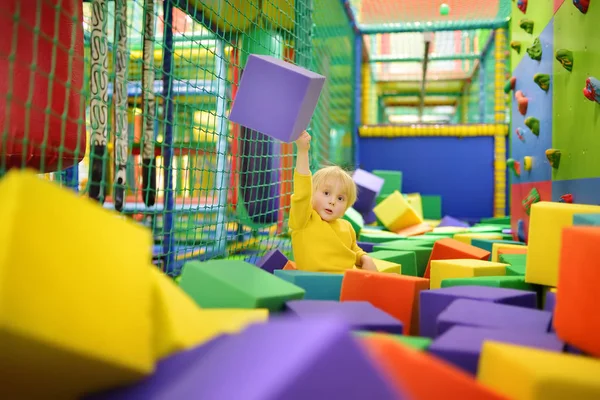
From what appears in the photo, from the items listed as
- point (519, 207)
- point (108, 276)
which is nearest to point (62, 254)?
point (108, 276)

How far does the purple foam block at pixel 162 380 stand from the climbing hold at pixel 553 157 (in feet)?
5.61

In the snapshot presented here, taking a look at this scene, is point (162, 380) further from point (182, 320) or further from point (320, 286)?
point (320, 286)

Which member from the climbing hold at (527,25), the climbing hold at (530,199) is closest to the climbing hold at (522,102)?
the climbing hold at (527,25)

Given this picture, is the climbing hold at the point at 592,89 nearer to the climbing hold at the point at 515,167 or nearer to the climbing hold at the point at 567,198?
the climbing hold at the point at 567,198

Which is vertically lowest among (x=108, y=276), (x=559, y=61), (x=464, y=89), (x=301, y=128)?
(x=108, y=276)

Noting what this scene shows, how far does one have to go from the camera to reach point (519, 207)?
104 inches

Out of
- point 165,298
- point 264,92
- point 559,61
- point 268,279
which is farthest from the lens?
point 559,61

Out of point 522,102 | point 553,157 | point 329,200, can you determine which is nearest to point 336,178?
point 329,200

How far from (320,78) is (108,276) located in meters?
0.90

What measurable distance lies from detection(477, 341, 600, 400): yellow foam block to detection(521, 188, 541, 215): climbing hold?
5.40 feet

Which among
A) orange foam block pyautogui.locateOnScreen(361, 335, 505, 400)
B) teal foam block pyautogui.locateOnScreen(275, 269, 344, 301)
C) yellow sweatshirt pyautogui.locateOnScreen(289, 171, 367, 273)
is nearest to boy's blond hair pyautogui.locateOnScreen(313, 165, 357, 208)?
yellow sweatshirt pyautogui.locateOnScreen(289, 171, 367, 273)

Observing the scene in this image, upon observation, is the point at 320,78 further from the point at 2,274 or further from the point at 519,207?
the point at 519,207

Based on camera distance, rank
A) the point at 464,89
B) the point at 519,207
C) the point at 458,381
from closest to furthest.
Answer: the point at 458,381 < the point at 519,207 < the point at 464,89

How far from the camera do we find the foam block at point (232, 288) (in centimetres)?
94
